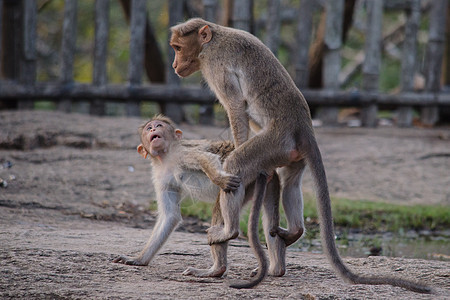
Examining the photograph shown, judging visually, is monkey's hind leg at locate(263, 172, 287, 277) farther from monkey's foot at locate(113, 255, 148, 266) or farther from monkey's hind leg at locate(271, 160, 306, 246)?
monkey's foot at locate(113, 255, 148, 266)

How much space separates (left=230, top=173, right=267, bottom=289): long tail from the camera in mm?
3820

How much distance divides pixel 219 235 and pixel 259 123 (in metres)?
0.82

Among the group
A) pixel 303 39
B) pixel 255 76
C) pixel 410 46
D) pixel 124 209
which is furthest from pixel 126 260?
pixel 410 46

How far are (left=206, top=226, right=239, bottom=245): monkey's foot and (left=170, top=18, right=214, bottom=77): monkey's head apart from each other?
1.31 m

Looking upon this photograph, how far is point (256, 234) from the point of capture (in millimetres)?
4070

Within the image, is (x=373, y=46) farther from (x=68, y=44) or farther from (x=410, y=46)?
(x=68, y=44)

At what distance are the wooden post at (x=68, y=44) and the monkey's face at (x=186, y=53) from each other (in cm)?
545

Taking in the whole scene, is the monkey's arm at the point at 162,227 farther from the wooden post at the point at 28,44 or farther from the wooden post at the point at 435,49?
the wooden post at the point at 435,49

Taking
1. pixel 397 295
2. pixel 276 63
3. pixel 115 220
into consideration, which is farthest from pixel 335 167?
pixel 397 295

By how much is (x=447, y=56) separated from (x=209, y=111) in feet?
15.4

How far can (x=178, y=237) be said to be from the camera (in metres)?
5.65

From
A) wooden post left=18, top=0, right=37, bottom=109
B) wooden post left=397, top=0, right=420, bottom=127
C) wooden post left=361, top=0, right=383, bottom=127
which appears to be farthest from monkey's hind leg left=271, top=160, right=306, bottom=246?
wooden post left=397, top=0, right=420, bottom=127

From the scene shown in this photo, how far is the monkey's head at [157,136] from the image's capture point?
4705mm

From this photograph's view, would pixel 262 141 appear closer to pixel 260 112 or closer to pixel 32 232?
pixel 260 112
